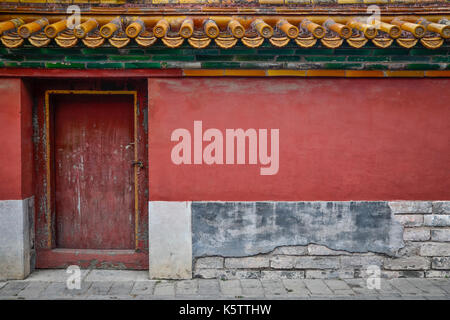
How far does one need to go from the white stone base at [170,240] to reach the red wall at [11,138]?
1.81 m

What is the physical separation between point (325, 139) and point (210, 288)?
2.48 meters

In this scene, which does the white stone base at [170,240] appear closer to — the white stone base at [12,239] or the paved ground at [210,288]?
the paved ground at [210,288]

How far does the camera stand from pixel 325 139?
184 inches

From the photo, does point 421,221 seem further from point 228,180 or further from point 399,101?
point 228,180

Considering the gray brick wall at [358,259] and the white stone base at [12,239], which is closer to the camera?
the white stone base at [12,239]

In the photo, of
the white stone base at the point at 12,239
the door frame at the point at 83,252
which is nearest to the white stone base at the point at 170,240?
the door frame at the point at 83,252

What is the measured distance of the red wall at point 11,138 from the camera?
4551 millimetres

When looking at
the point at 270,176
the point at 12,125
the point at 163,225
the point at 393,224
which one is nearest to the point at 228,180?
the point at 270,176

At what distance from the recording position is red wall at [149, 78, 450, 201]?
463 cm

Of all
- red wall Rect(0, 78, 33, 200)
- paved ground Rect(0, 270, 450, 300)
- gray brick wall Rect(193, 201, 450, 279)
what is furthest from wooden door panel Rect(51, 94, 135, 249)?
gray brick wall Rect(193, 201, 450, 279)

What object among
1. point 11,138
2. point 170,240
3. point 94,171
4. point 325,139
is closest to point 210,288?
point 170,240

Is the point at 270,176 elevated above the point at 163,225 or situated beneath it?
elevated above

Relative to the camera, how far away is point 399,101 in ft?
15.3

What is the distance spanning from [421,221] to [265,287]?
2301 millimetres
